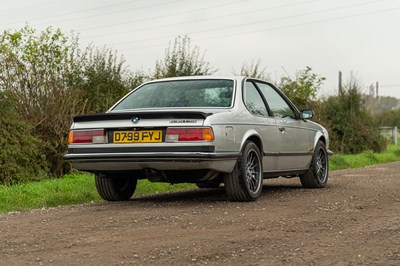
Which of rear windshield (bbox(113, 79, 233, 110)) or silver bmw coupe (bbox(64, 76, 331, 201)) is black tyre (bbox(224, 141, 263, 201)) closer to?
silver bmw coupe (bbox(64, 76, 331, 201))

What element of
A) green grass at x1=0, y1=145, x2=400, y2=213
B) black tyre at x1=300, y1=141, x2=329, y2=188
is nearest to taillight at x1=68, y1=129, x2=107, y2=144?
green grass at x1=0, y1=145, x2=400, y2=213

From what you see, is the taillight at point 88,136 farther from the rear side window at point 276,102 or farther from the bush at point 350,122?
the bush at point 350,122

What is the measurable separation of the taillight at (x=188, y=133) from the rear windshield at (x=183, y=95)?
0.95m

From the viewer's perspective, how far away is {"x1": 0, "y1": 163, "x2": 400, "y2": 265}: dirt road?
5.40m

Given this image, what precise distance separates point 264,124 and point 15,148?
4.47 meters

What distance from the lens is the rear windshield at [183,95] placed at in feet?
31.0

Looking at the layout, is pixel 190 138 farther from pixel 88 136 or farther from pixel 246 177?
pixel 88 136

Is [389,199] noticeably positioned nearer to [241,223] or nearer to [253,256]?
[241,223]

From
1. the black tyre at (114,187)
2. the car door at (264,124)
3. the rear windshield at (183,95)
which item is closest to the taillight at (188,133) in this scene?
the rear windshield at (183,95)

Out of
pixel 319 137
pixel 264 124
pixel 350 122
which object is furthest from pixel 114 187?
pixel 350 122

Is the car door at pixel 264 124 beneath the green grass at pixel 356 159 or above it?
above

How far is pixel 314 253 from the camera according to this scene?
5.57 metres

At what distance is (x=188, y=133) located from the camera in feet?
27.8

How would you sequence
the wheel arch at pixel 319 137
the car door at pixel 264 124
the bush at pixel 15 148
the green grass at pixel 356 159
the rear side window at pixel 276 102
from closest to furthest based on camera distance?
the car door at pixel 264 124 < the rear side window at pixel 276 102 < the wheel arch at pixel 319 137 < the bush at pixel 15 148 < the green grass at pixel 356 159
